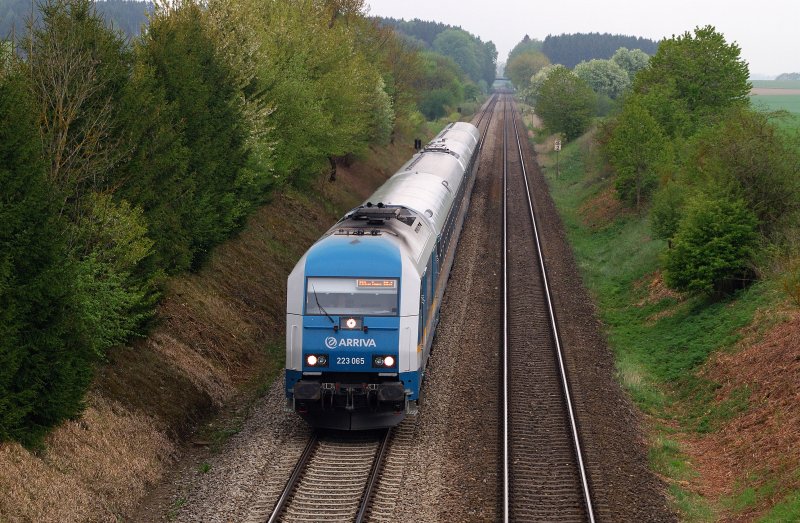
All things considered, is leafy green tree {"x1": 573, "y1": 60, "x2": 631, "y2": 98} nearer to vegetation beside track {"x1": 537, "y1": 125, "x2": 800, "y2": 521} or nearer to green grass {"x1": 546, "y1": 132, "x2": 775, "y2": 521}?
vegetation beside track {"x1": 537, "y1": 125, "x2": 800, "y2": 521}

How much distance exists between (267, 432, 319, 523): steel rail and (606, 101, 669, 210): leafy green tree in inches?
1142

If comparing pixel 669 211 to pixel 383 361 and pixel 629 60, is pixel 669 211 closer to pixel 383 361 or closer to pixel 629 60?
pixel 383 361

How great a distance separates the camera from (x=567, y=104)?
→ 250ft

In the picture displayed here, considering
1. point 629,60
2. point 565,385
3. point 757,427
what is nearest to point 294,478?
point 565,385

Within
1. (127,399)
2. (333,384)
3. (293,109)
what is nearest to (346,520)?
(333,384)

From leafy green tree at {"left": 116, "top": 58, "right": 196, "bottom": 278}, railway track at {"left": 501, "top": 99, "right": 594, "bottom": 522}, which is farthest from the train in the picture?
leafy green tree at {"left": 116, "top": 58, "right": 196, "bottom": 278}

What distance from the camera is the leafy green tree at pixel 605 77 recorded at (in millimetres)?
104625

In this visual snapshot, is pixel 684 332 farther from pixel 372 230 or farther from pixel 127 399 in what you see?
pixel 127 399

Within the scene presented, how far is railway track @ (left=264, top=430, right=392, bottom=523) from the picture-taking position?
47.2 feet

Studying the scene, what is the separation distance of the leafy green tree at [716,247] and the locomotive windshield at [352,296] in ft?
40.5

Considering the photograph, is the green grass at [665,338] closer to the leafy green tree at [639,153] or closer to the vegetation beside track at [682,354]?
the vegetation beside track at [682,354]

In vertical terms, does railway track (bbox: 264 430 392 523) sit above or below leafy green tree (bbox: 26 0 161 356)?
below

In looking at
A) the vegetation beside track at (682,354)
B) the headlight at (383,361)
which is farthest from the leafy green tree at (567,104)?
the headlight at (383,361)

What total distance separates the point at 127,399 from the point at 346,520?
6.14m
